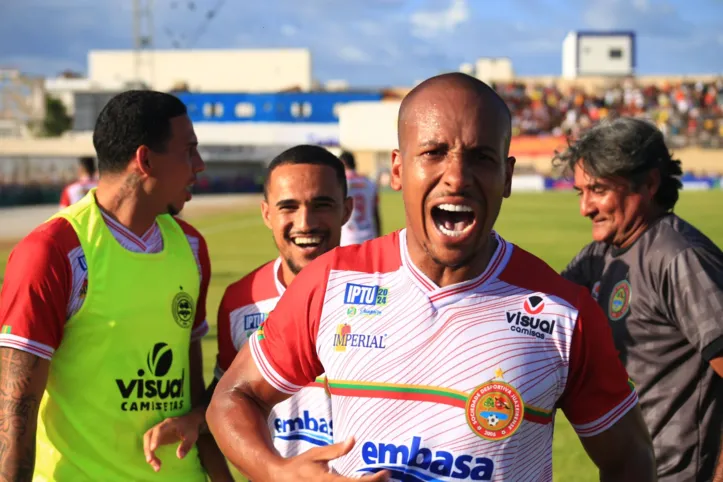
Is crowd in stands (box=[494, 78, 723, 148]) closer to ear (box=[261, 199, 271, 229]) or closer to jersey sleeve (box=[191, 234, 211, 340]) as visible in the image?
ear (box=[261, 199, 271, 229])

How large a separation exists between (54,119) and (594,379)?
89958 mm

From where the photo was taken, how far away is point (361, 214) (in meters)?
12.4

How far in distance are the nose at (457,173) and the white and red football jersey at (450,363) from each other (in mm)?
286

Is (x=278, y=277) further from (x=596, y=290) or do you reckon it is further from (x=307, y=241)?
(x=596, y=290)

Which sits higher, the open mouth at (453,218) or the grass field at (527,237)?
the open mouth at (453,218)

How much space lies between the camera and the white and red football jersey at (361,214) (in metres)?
12.3

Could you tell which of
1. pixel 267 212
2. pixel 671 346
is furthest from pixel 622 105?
pixel 671 346

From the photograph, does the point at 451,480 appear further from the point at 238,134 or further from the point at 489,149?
the point at 238,134

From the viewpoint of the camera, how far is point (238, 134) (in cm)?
7656

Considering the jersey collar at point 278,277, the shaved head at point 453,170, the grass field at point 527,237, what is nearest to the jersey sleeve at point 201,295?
the jersey collar at point 278,277

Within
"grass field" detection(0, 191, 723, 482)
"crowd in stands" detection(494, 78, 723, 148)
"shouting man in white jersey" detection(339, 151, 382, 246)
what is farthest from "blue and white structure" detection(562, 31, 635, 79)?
"shouting man in white jersey" detection(339, 151, 382, 246)

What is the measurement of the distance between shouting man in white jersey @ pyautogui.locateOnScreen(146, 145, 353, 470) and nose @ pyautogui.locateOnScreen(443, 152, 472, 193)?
1517mm

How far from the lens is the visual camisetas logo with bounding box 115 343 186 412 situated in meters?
3.53

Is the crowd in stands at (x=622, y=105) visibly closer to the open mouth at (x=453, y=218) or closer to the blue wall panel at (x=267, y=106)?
the blue wall panel at (x=267, y=106)
